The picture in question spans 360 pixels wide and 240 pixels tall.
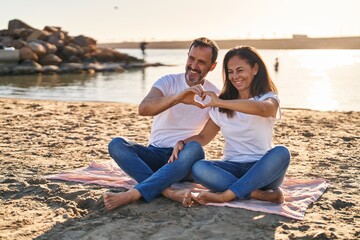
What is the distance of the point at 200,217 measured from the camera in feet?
11.1

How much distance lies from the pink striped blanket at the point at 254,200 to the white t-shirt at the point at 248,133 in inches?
14.5

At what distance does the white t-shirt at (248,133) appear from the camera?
372cm

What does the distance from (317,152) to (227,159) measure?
2339mm

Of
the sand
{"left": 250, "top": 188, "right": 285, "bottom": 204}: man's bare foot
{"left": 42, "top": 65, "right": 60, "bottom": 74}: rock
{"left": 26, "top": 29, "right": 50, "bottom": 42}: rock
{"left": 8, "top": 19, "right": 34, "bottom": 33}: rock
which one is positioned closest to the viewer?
the sand

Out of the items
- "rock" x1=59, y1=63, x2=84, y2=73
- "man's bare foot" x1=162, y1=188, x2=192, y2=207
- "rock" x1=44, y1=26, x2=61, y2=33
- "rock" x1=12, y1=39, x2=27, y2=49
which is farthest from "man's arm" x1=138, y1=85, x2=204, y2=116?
"rock" x1=44, y1=26, x2=61, y2=33

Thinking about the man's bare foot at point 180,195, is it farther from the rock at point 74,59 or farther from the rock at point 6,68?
the rock at point 74,59

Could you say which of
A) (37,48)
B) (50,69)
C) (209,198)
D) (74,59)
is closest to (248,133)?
(209,198)

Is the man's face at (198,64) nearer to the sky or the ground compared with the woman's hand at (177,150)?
nearer to the sky

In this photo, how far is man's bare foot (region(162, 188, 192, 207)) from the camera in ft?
11.6

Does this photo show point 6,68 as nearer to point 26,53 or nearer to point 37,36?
point 26,53

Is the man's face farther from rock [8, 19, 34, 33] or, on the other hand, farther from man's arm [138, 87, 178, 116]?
rock [8, 19, 34, 33]

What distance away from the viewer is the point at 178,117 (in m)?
4.15

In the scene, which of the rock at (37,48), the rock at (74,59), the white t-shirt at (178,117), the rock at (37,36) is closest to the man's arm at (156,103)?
the white t-shirt at (178,117)

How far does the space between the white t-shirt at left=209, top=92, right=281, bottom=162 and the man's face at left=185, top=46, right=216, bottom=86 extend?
1.40 feet
